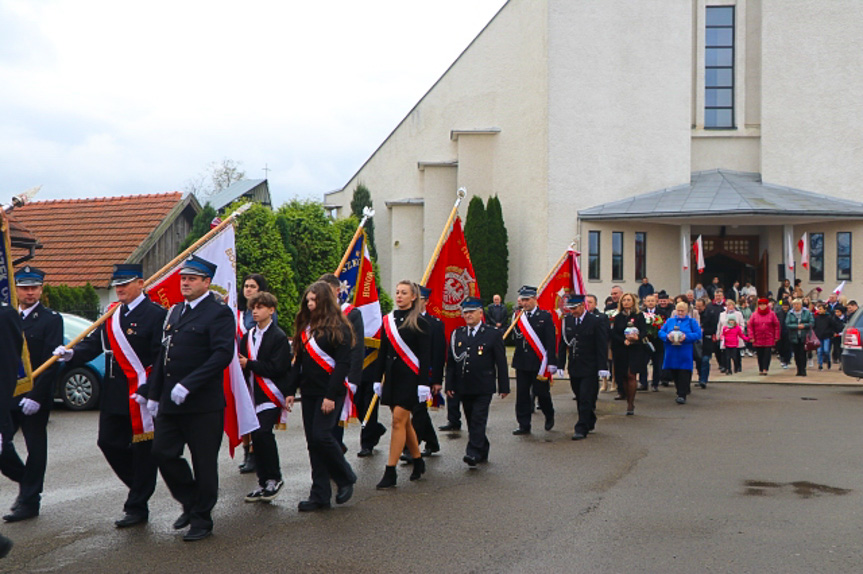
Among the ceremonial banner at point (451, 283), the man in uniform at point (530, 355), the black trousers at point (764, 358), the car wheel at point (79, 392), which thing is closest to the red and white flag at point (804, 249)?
the black trousers at point (764, 358)

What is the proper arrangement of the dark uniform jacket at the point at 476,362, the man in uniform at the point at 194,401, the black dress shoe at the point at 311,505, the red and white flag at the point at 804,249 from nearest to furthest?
the man in uniform at the point at 194,401
the black dress shoe at the point at 311,505
the dark uniform jacket at the point at 476,362
the red and white flag at the point at 804,249

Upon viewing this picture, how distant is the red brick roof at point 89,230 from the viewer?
24.1 metres

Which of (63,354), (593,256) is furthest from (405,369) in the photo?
(593,256)

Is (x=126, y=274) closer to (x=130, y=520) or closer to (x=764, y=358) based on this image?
(x=130, y=520)

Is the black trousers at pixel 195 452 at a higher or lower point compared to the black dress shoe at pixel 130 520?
higher

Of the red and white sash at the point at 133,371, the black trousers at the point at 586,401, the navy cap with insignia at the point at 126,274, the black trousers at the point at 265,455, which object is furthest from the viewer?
the black trousers at the point at 586,401

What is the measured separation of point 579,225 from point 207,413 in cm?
2630

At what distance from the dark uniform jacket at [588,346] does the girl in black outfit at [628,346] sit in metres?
1.96

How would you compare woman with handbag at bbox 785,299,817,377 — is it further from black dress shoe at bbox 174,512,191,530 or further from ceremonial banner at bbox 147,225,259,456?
black dress shoe at bbox 174,512,191,530

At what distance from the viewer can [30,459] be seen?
748 cm

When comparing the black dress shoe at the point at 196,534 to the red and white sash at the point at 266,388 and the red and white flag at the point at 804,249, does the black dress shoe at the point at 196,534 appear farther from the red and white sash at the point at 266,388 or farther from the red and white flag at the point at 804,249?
the red and white flag at the point at 804,249

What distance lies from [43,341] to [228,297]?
1.94 m

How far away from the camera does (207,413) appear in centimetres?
673

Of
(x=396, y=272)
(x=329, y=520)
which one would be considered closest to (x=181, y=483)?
(x=329, y=520)
